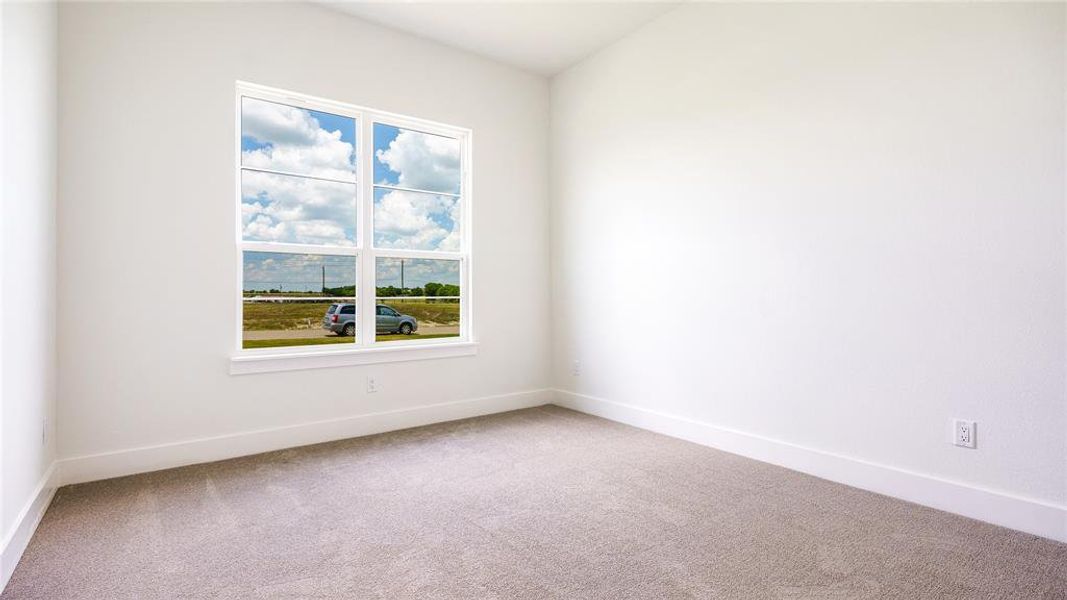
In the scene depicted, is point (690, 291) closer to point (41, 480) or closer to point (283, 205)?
point (283, 205)

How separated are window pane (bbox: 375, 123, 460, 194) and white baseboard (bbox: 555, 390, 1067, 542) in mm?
2387

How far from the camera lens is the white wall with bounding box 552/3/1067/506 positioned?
2.17 m

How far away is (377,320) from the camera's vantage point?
150 inches

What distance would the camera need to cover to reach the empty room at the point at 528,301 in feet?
6.64

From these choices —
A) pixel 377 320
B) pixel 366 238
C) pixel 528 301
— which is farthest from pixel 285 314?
pixel 528 301

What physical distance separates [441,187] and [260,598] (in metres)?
3.15

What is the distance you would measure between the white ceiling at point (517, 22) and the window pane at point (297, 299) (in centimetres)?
174

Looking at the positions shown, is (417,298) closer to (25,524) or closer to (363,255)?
(363,255)

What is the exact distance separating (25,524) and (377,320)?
2.10m

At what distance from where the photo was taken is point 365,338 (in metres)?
3.75

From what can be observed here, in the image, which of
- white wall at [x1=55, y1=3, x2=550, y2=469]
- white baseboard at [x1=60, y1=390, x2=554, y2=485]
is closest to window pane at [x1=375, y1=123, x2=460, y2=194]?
white wall at [x1=55, y1=3, x2=550, y2=469]

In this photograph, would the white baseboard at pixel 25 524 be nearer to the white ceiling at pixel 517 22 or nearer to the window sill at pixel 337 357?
the window sill at pixel 337 357

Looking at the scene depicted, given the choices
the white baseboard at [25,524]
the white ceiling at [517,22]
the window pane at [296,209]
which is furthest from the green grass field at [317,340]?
the white ceiling at [517,22]

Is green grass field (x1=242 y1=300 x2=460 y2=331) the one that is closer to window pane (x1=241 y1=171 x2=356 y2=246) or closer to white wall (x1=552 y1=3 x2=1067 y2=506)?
window pane (x1=241 y1=171 x2=356 y2=246)
